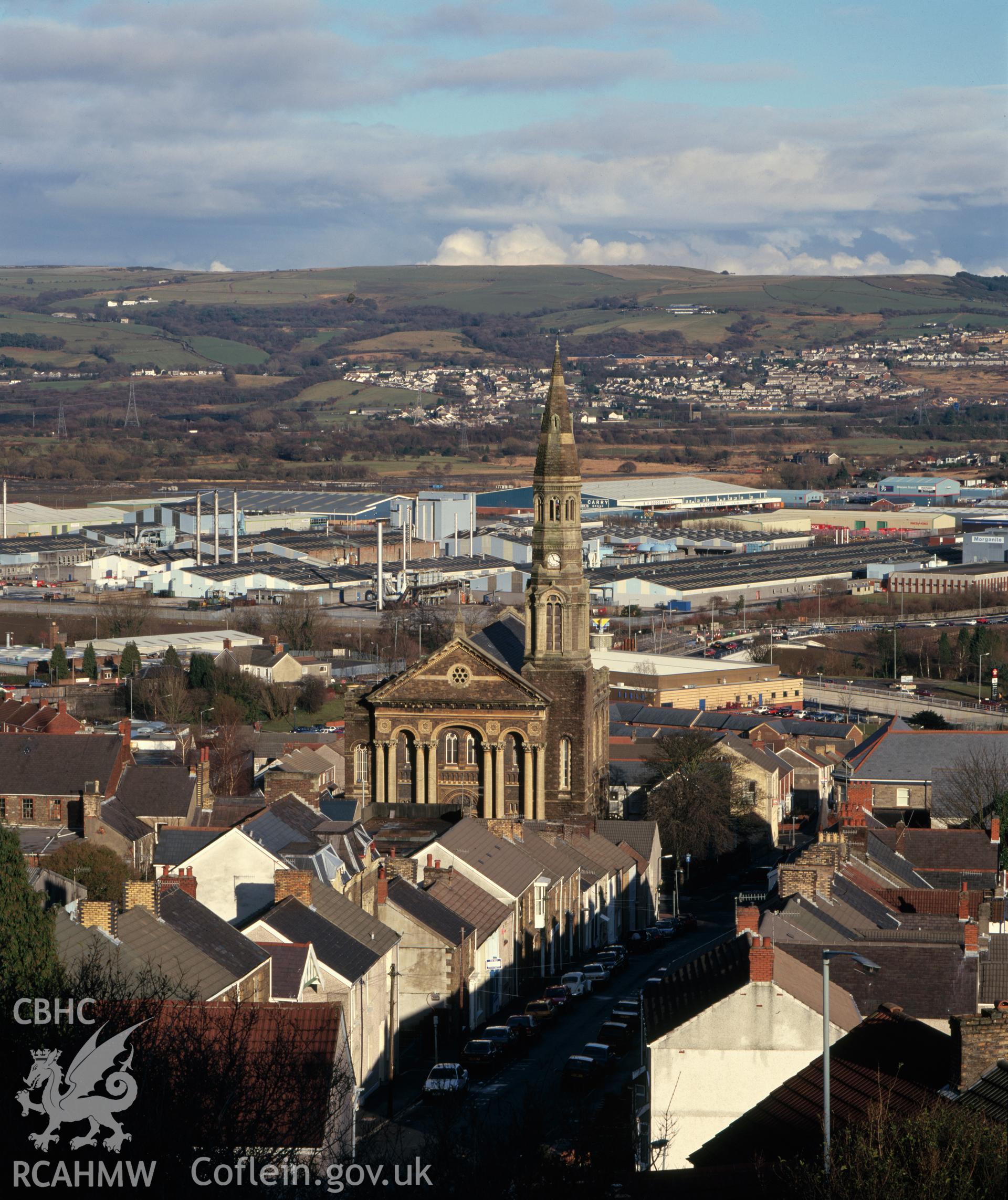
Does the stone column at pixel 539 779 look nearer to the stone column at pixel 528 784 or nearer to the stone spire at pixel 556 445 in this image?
the stone column at pixel 528 784

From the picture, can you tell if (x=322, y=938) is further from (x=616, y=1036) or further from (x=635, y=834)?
(x=635, y=834)

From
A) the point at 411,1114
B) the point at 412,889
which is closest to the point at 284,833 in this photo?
the point at 412,889

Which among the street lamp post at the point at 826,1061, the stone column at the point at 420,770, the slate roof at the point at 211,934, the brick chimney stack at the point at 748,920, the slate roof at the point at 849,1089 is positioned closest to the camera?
the street lamp post at the point at 826,1061

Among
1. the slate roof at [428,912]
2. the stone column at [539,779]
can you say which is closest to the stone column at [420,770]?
the stone column at [539,779]

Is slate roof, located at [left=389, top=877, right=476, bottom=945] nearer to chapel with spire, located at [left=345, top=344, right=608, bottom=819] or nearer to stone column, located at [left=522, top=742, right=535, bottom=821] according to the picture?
chapel with spire, located at [left=345, top=344, right=608, bottom=819]

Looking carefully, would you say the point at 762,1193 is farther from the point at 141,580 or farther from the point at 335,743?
the point at 141,580

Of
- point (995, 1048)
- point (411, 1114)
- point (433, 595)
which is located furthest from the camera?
point (433, 595)
